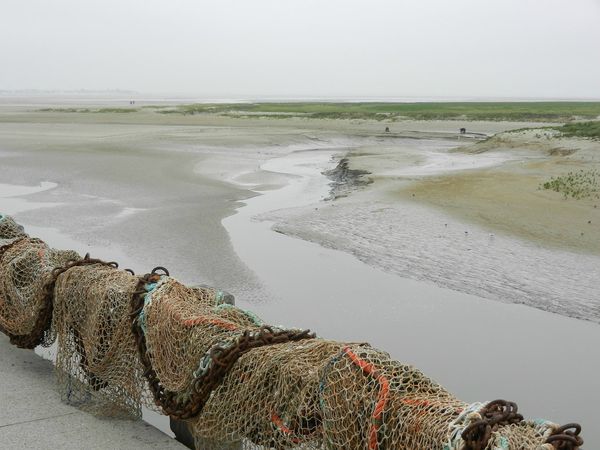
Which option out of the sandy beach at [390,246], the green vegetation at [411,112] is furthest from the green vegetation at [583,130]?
the green vegetation at [411,112]

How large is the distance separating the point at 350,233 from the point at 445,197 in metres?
4.38

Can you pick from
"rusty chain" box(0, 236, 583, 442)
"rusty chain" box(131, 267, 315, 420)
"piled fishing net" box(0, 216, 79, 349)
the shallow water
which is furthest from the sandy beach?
"piled fishing net" box(0, 216, 79, 349)

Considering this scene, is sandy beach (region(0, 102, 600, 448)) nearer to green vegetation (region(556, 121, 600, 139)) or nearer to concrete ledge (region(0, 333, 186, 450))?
concrete ledge (region(0, 333, 186, 450))

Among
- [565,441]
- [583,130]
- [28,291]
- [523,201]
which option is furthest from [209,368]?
[583,130]

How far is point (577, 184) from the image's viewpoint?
17.7 meters

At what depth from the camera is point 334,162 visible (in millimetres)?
27016

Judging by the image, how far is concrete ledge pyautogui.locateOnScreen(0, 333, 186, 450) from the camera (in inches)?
168

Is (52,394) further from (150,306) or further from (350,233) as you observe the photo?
(350,233)

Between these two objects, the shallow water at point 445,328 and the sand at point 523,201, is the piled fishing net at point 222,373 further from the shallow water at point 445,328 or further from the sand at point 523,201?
the sand at point 523,201

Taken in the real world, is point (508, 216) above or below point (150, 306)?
below

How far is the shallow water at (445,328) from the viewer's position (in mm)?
6320

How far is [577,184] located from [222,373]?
52.2 feet

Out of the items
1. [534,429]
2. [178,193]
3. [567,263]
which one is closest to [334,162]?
[178,193]

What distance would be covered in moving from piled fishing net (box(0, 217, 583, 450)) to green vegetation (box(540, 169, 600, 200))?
43.7ft
